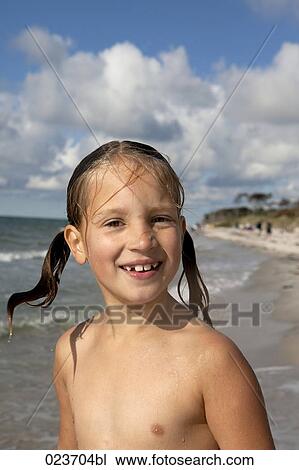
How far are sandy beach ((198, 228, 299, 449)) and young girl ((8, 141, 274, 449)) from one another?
1908mm

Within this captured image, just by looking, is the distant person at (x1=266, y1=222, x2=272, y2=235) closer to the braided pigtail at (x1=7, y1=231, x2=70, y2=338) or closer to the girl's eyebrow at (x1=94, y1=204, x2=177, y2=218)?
the braided pigtail at (x1=7, y1=231, x2=70, y2=338)

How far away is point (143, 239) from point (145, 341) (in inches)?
12.5

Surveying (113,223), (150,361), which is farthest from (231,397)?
(113,223)

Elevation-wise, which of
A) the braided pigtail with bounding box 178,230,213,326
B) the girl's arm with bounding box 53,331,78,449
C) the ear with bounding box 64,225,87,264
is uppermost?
the ear with bounding box 64,225,87,264

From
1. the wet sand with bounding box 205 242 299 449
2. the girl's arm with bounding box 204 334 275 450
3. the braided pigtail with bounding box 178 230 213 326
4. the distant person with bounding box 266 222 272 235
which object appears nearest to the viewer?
the girl's arm with bounding box 204 334 275 450

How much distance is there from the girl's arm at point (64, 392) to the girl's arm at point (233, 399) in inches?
19.2

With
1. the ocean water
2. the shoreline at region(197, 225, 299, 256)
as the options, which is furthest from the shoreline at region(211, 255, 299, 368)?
the shoreline at region(197, 225, 299, 256)

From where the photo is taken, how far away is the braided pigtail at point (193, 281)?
5.65 feet

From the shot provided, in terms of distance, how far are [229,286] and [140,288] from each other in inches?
347

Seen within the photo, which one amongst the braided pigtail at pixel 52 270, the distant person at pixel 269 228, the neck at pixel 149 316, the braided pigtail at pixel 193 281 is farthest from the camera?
the distant person at pixel 269 228

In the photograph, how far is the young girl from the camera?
4.76ft

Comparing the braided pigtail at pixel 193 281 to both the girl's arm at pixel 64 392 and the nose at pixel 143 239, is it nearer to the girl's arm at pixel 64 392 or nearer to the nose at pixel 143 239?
the nose at pixel 143 239

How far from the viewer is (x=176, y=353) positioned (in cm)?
153
